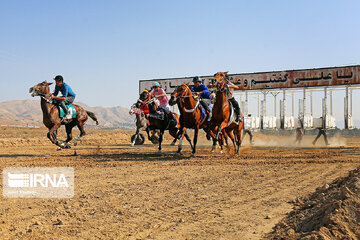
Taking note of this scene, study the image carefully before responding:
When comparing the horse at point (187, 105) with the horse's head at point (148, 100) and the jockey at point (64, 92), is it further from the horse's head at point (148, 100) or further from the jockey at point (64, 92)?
the jockey at point (64, 92)

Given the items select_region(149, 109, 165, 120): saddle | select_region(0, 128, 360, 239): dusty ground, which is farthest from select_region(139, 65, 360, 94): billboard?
select_region(0, 128, 360, 239): dusty ground

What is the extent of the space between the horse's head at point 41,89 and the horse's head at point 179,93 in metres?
5.37

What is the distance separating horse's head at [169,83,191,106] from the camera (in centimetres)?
1352

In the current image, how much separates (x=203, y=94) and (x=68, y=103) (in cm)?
605

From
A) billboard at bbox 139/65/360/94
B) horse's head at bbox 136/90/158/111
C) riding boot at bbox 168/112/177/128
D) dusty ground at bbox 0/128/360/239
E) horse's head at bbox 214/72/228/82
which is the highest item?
billboard at bbox 139/65/360/94

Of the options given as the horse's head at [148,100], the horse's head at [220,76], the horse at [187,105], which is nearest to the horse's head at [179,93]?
the horse at [187,105]

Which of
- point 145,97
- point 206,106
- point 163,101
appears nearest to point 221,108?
point 206,106

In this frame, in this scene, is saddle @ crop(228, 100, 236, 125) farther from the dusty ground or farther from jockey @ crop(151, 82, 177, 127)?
the dusty ground

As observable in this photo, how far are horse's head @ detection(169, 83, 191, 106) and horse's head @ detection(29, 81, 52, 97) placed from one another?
5.37 meters

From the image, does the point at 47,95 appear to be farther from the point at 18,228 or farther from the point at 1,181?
the point at 18,228

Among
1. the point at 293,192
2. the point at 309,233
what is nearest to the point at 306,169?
the point at 293,192

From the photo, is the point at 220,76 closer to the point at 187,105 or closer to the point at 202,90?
the point at 202,90

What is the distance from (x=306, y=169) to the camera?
35.1ft

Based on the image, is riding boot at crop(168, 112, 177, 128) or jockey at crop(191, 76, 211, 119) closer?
jockey at crop(191, 76, 211, 119)
